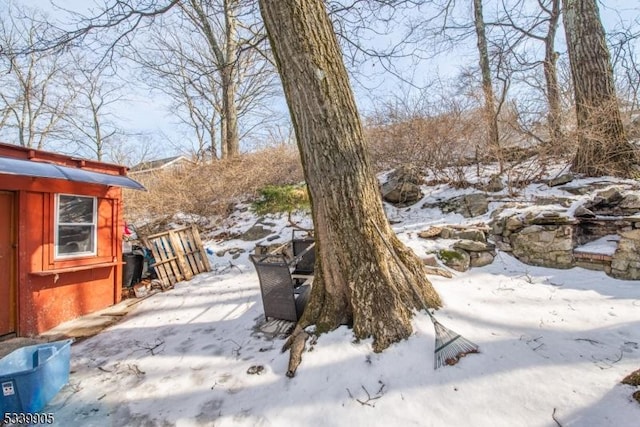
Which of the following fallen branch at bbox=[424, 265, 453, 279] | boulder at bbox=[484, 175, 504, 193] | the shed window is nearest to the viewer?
fallen branch at bbox=[424, 265, 453, 279]

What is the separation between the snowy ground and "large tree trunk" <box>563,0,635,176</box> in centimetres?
286

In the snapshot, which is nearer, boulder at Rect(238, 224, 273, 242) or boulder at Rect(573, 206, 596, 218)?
boulder at Rect(573, 206, 596, 218)

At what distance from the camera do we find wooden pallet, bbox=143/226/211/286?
588cm

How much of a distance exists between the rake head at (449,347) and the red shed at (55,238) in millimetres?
4860

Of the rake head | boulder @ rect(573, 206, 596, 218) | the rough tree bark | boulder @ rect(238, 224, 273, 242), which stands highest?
the rough tree bark

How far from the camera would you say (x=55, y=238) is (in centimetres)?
451

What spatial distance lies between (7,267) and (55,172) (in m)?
1.45

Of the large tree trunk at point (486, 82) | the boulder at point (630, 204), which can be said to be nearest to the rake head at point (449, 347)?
the boulder at point (630, 204)

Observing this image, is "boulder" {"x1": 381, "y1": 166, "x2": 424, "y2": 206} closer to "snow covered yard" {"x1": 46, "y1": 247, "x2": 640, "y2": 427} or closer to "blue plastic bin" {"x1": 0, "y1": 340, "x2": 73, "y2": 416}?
"snow covered yard" {"x1": 46, "y1": 247, "x2": 640, "y2": 427}

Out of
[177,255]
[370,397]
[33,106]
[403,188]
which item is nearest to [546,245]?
[403,188]

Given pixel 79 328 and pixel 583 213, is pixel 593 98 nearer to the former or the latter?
pixel 583 213

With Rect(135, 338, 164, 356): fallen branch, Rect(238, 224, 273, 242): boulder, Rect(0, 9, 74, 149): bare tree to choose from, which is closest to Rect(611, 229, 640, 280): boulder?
Rect(135, 338, 164, 356): fallen branch

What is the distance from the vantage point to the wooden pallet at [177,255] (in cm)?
588

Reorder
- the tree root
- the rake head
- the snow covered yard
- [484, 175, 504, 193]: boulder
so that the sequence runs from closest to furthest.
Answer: the snow covered yard
the rake head
the tree root
[484, 175, 504, 193]: boulder
